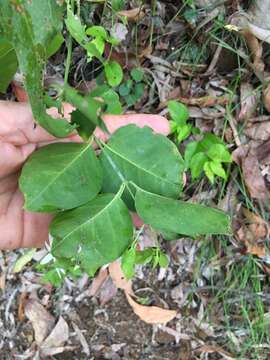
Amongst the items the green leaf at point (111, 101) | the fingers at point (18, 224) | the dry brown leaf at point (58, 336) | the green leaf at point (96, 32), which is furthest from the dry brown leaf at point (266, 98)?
the dry brown leaf at point (58, 336)

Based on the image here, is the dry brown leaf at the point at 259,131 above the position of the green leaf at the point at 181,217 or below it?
below

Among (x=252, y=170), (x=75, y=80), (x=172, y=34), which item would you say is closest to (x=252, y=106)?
(x=252, y=170)

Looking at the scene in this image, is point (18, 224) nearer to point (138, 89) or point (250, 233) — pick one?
point (138, 89)

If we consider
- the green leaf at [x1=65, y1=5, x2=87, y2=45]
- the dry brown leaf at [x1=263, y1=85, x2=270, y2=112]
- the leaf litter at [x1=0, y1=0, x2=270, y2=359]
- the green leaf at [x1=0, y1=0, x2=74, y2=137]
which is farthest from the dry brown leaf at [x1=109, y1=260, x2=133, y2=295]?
the green leaf at [x1=0, y1=0, x2=74, y2=137]

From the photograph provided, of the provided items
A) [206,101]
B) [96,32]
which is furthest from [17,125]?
[206,101]

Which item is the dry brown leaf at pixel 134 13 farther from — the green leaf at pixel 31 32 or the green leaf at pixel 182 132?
the green leaf at pixel 31 32
